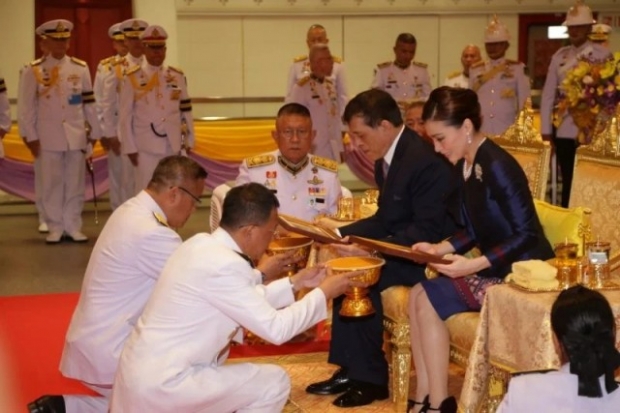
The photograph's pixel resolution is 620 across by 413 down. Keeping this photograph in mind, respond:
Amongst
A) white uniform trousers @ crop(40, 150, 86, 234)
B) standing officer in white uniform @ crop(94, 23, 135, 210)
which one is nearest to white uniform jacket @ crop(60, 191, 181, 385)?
white uniform trousers @ crop(40, 150, 86, 234)

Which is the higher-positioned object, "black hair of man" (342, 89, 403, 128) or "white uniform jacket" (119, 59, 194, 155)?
"black hair of man" (342, 89, 403, 128)

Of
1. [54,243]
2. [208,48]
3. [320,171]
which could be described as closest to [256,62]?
[208,48]

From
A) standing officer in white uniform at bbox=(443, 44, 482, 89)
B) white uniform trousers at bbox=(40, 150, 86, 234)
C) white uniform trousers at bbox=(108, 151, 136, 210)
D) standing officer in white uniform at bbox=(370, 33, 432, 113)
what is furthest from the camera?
standing officer in white uniform at bbox=(443, 44, 482, 89)

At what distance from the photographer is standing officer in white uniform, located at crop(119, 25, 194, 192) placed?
8836mm

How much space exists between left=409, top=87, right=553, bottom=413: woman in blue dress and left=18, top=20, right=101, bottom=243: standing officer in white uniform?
5.11 m

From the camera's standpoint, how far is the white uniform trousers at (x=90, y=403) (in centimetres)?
438

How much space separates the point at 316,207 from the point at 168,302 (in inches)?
81.4

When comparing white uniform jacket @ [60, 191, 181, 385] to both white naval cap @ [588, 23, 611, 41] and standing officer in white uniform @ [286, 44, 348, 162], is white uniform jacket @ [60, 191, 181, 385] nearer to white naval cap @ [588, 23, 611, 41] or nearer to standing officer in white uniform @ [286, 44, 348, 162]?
standing officer in white uniform @ [286, 44, 348, 162]

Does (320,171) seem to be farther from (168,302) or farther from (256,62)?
(256,62)

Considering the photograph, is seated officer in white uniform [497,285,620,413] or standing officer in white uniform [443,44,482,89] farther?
standing officer in white uniform [443,44,482,89]

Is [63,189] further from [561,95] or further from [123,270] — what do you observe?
[123,270]

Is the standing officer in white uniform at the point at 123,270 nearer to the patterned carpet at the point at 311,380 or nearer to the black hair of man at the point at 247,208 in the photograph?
the black hair of man at the point at 247,208

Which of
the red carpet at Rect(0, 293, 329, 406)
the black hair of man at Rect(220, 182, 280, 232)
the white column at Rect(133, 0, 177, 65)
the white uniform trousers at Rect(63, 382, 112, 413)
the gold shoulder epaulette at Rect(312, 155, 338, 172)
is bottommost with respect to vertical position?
the red carpet at Rect(0, 293, 329, 406)

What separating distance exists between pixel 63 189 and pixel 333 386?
4.78 metres
